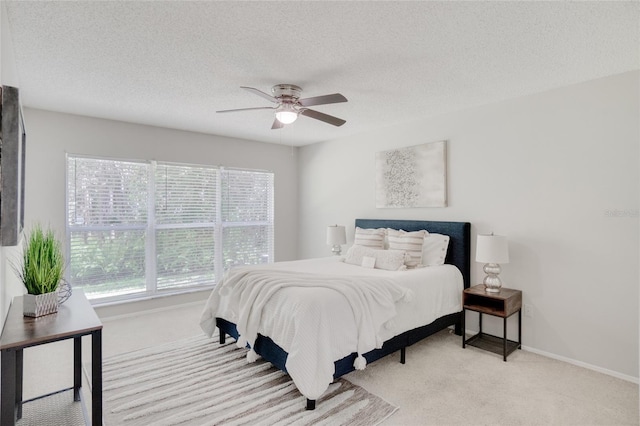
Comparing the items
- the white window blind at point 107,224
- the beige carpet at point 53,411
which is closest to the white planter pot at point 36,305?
the beige carpet at point 53,411

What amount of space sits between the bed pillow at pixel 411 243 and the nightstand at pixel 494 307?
0.60 metres

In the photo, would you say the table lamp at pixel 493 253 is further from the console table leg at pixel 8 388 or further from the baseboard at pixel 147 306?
the baseboard at pixel 147 306

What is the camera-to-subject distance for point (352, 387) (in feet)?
8.54

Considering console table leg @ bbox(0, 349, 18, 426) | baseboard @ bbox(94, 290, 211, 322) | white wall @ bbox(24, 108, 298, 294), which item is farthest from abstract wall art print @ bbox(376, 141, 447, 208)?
console table leg @ bbox(0, 349, 18, 426)

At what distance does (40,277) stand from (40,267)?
6cm

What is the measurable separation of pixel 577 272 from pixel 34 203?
568 centimetres

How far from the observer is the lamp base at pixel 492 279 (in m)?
3.30

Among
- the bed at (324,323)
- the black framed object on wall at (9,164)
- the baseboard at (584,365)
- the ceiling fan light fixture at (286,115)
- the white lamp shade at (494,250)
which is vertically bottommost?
the baseboard at (584,365)

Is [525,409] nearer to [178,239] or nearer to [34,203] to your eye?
[178,239]

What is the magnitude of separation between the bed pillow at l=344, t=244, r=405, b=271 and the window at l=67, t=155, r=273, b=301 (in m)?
2.19

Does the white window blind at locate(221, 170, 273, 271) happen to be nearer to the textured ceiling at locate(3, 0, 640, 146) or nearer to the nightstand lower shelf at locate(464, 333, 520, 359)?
the textured ceiling at locate(3, 0, 640, 146)

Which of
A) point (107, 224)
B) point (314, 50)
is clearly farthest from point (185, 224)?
point (314, 50)

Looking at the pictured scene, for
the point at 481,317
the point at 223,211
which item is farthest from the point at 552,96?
the point at 223,211

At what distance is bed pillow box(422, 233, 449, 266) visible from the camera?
3777 millimetres
